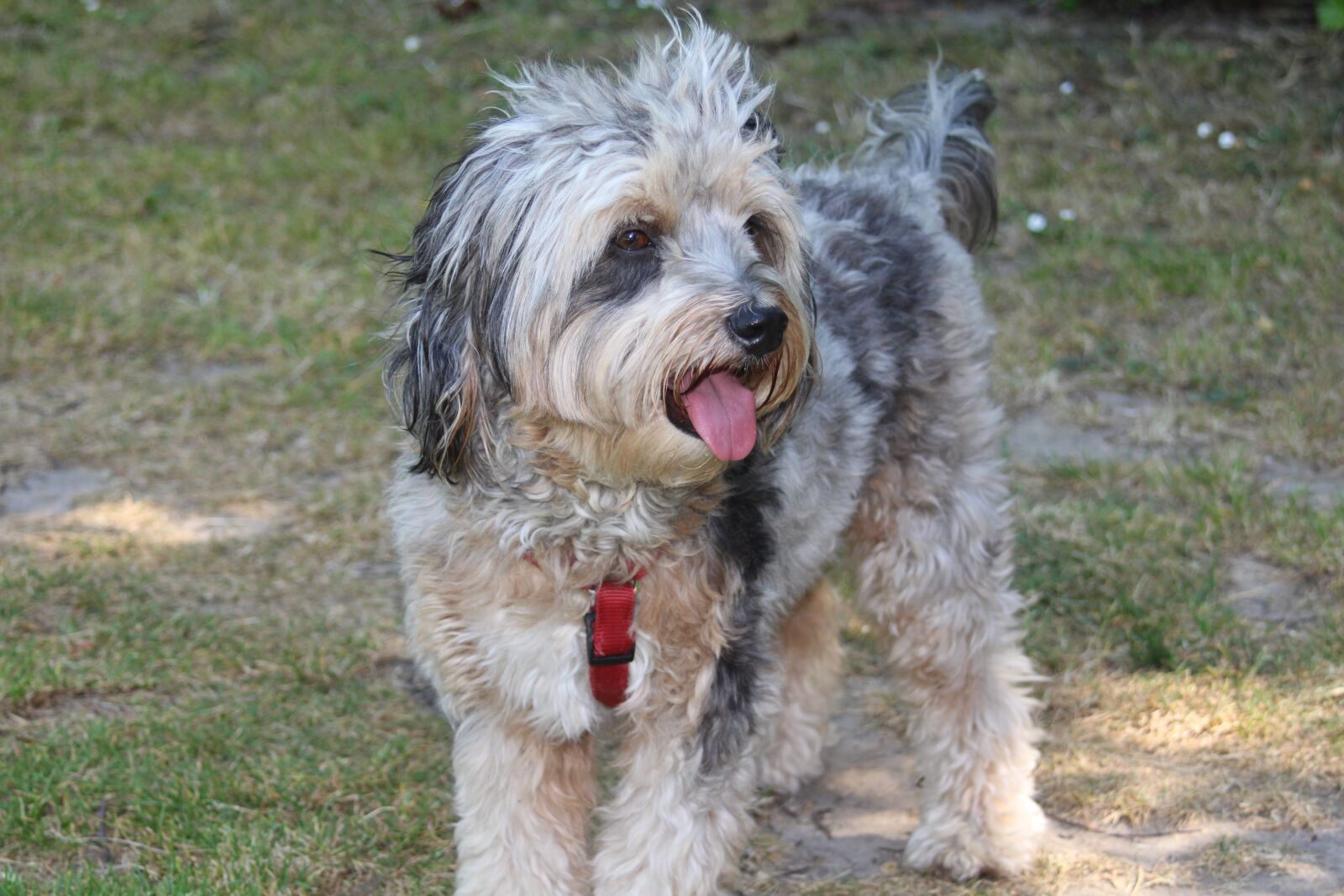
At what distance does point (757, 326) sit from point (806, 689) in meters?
1.57

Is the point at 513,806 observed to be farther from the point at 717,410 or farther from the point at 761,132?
the point at 761,132

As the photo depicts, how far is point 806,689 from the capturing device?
156 inches

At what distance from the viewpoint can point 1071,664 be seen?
14.2ft

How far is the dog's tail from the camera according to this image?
402 cm

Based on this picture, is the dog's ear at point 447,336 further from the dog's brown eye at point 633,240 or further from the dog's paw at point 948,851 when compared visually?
the dog's paw at point 948,851

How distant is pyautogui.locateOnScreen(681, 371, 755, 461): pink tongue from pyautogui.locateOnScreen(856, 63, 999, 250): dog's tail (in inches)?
55.9

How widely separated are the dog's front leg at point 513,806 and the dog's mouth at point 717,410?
75 centimetres

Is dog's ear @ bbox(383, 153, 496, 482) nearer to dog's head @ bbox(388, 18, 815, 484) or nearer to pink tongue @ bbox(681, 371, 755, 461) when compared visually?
dog's head @ bbox(388, 18, 815, 484)

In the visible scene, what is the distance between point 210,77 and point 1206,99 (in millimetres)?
5585

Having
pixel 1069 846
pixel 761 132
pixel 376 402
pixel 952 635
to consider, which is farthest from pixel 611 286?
pixel 376 402

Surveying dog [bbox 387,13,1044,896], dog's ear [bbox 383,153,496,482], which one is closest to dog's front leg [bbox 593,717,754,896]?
dog [bbox 387,13,1044,896]

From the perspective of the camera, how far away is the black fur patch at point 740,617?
116 inches

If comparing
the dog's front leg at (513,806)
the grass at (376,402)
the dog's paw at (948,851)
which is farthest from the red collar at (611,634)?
the dog's paw at (948,851)

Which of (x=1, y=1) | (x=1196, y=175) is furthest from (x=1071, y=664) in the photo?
(x=1, y=1)
